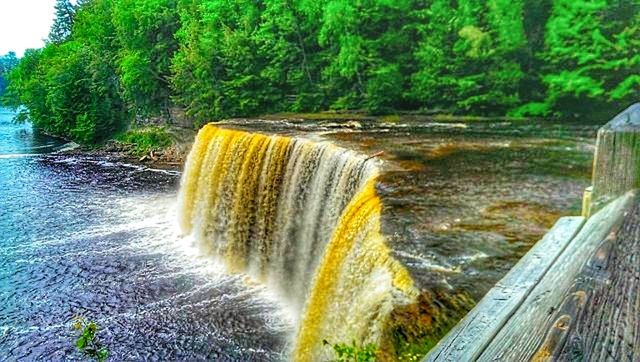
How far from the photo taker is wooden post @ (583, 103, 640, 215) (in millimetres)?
1832

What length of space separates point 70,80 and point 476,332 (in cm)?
3519

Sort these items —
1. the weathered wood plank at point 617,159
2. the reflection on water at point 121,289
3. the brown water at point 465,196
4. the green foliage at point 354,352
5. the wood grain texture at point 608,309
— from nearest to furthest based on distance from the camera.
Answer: the wood grain texture at point 608,309 < the weathered wood plank at point 617,159 < the green foliage at point 354,352 < the brown water at point 465,196 < the reflection on water at point 121,289

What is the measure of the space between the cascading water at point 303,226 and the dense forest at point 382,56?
6814mm

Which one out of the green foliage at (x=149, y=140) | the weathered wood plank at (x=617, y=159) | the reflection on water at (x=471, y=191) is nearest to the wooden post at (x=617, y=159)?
the weathered wood plank at (x=617, y=159)

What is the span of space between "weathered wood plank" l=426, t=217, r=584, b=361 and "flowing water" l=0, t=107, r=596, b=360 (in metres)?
1.49

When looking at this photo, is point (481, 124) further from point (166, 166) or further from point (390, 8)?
point (166, 166)

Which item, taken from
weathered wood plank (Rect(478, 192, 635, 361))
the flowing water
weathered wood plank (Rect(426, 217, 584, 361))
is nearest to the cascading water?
the flowing water

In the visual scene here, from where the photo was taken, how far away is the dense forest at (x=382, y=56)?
13.8 m

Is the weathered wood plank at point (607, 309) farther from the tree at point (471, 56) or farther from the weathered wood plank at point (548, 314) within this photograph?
the tree at point (471, 56)

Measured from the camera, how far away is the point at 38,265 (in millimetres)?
10281

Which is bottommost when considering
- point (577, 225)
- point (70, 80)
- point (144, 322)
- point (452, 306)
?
point (144, 322)

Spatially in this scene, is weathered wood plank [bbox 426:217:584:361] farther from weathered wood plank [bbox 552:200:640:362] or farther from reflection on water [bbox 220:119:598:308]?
reflection on water [bbox 220:119:598:308]

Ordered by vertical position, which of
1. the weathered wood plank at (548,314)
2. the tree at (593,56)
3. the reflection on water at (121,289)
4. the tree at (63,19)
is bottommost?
the reflection on water at (121,289)

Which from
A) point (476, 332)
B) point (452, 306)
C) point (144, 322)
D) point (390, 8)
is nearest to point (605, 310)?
point (476, 332)
